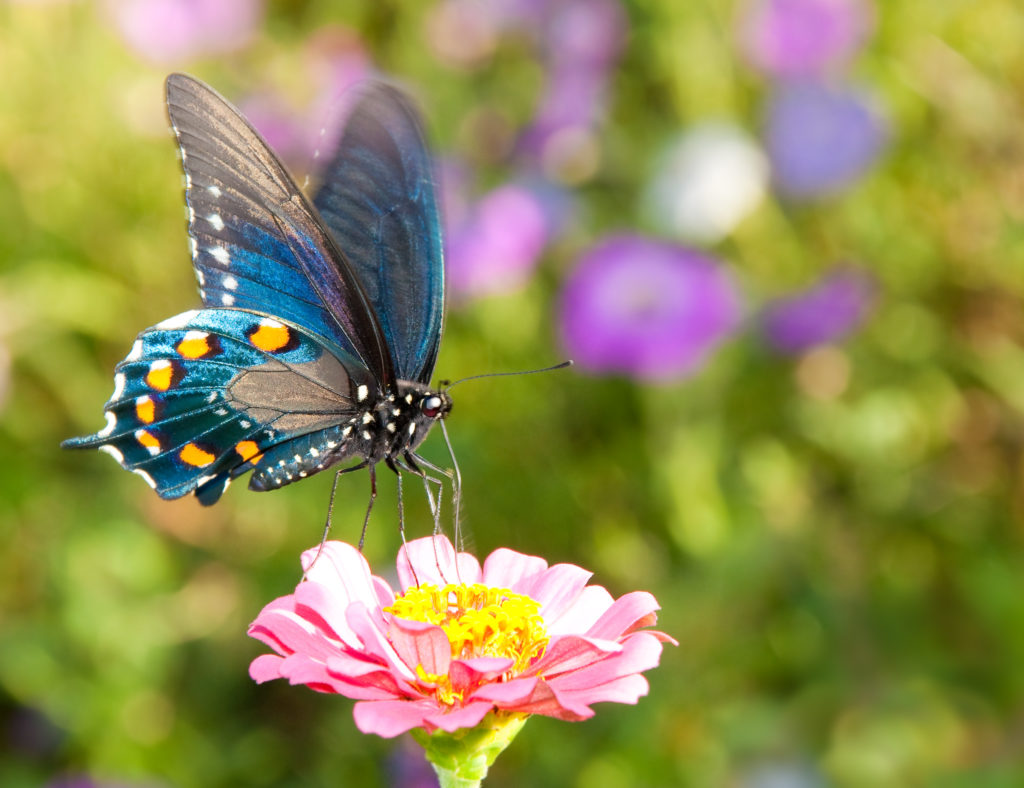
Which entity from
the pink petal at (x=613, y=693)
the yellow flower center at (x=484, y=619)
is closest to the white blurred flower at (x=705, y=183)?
the yellow flower center at (x=484, y=619)

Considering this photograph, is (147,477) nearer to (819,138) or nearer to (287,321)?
(287,321)

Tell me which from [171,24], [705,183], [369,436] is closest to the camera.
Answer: [369,436]

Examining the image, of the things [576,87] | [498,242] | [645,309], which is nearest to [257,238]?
[498,242]

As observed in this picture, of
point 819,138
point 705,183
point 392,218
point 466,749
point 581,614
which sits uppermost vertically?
point 819,138

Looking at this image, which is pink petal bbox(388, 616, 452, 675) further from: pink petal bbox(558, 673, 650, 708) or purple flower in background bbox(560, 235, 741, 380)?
purple flower in background bbox(560, 235, 741, 380)

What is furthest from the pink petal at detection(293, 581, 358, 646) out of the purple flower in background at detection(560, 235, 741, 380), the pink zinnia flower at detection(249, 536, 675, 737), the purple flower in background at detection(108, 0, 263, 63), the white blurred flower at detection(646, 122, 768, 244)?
the purple flower in background at detection(108, 0, 263, 63)

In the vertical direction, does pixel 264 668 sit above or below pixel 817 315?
below
